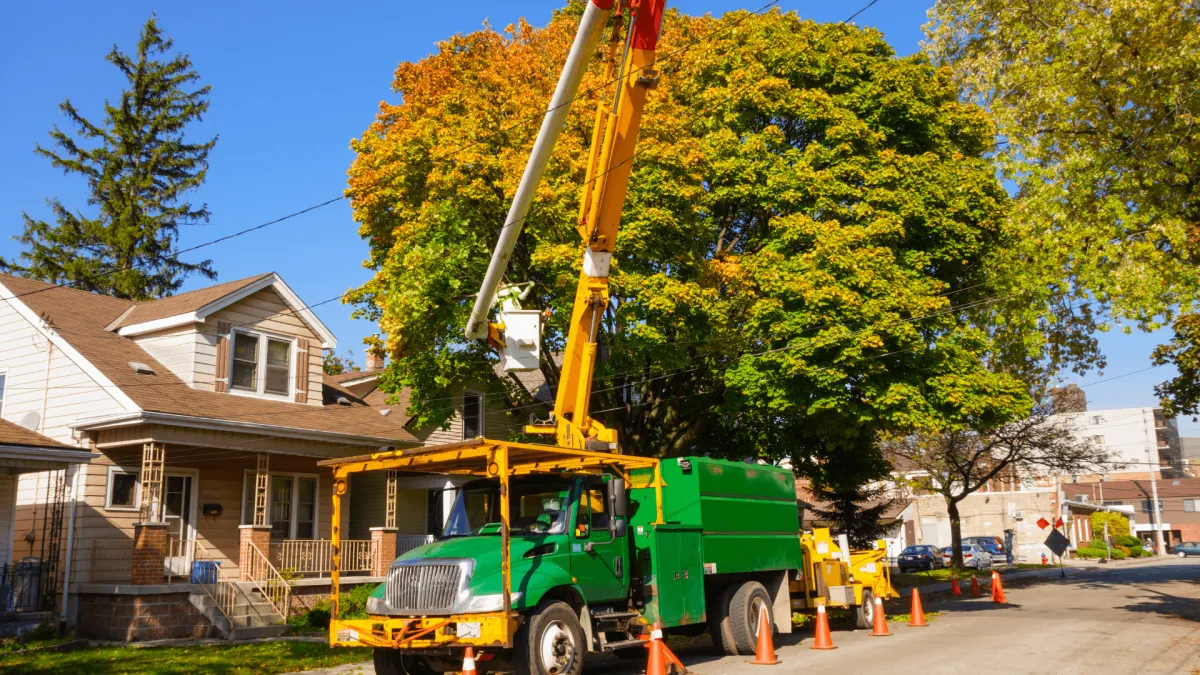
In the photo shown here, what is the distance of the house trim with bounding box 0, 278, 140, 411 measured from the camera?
19.2m

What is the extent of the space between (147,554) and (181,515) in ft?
10.6

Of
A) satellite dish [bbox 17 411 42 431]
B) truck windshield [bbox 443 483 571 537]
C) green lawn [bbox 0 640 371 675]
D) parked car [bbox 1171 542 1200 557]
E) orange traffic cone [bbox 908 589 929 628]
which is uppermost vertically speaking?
satellite dish [bbox 17 411 42 431]

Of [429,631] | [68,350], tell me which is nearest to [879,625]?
[429,631]

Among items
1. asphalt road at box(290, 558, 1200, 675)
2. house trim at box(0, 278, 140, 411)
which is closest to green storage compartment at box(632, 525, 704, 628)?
asphalt road at box(290, 558, 1200, 675)

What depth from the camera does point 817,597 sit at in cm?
1678

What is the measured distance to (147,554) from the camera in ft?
59.0

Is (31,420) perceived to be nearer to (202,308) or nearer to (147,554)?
(202,308)

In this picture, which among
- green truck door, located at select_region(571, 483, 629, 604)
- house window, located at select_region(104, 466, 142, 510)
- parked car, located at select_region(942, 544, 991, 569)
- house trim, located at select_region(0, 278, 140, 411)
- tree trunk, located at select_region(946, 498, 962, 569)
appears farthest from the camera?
parked car, located at select_region(942, 544, 991, 569)

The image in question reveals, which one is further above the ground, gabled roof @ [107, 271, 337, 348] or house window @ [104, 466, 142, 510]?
gabled roof @ [107, 271, 337, 348]

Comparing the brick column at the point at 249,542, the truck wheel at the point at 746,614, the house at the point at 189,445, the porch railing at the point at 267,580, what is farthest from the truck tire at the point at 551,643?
the brick column at the point at 249,542

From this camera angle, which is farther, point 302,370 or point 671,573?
point 302,370

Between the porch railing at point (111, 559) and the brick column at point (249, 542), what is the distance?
6.82ft

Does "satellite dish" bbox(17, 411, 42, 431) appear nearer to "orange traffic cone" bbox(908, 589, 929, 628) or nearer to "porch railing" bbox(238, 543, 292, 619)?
"porch railing" bbox(238, 543, 292, 619)

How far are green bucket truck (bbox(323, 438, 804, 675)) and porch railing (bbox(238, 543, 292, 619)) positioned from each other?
9.34 metres
